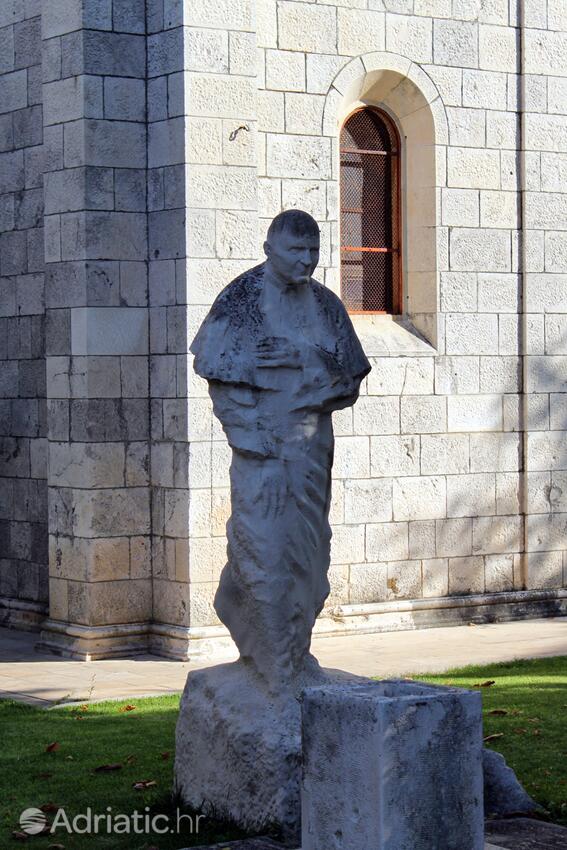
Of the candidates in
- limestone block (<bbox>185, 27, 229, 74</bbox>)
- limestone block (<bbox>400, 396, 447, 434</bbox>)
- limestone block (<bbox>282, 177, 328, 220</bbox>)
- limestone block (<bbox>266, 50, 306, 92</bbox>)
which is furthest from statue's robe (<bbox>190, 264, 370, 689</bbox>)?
limestone block (<bbox>400, 396, 447, 434</bbox>)

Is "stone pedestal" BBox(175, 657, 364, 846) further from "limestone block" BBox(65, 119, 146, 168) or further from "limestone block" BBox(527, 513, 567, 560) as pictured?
"limestone block" BBox(527, 513, 567, 560)

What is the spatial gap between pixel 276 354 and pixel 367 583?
18.1 feet

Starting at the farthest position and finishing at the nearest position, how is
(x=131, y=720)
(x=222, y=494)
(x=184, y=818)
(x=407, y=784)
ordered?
(x=222, y=494), (x=131, y=720), (x=184, y=818), (x=407, y=784)

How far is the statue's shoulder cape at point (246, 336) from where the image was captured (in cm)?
728

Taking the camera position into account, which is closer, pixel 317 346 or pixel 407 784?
pixel 407 784

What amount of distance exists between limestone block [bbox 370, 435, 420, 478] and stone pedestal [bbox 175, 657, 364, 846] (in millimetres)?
5190

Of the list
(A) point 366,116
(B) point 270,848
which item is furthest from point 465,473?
(B) point 270,848

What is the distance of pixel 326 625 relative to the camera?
40.3ft

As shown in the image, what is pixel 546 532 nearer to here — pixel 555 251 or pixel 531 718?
pixel 555 251

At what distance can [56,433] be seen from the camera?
1203cm

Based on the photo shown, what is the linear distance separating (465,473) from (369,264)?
6.01ft

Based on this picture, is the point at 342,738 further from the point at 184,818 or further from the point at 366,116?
the point at 366,116

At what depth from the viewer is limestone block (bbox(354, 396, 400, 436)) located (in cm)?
1252

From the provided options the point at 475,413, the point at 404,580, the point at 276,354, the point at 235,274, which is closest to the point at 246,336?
the point at 276,354
